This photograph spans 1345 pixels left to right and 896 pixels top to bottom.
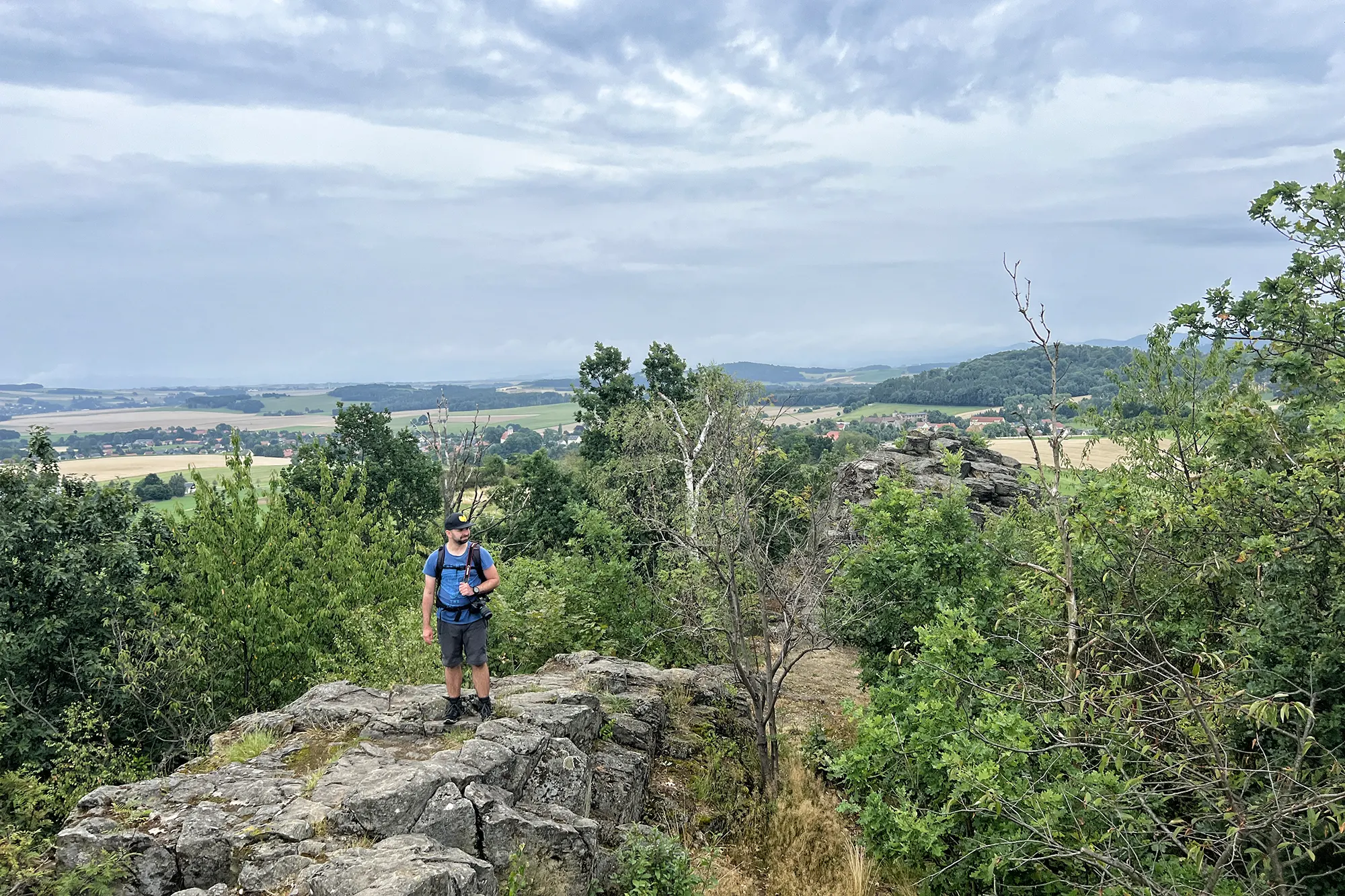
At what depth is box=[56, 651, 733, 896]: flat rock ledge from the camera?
20.2ft

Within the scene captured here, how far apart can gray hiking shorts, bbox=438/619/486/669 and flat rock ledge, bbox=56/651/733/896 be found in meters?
0.82

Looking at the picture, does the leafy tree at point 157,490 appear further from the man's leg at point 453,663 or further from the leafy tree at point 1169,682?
the leafy tree at point 1169,682

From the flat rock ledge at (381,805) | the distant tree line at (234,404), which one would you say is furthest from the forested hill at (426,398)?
the flat rock ledge at (381,805)

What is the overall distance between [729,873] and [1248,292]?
13543 millimetres

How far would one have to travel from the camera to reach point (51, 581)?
1101 cm

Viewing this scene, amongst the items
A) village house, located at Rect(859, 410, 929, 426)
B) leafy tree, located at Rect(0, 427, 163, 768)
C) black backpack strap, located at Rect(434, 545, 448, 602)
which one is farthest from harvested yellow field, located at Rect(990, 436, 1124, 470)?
village house, located at Rect(859, 410, 929, 426)

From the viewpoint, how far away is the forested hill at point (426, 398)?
506 ft

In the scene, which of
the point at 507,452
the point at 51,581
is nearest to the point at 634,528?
the point at 51,581

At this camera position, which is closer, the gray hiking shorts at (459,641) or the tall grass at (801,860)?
the gray hiking shorts at (459,641)

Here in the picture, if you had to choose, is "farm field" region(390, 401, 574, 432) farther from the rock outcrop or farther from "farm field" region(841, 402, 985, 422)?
the rock outcrop

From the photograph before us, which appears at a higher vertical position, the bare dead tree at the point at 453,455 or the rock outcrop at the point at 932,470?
the bare dead tree at the point at 453,455

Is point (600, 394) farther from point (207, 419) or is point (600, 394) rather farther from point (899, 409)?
point (207, 419)

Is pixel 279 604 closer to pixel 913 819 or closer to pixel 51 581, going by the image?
pixel 51 581

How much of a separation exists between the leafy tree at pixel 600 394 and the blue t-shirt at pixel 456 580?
101 feet
